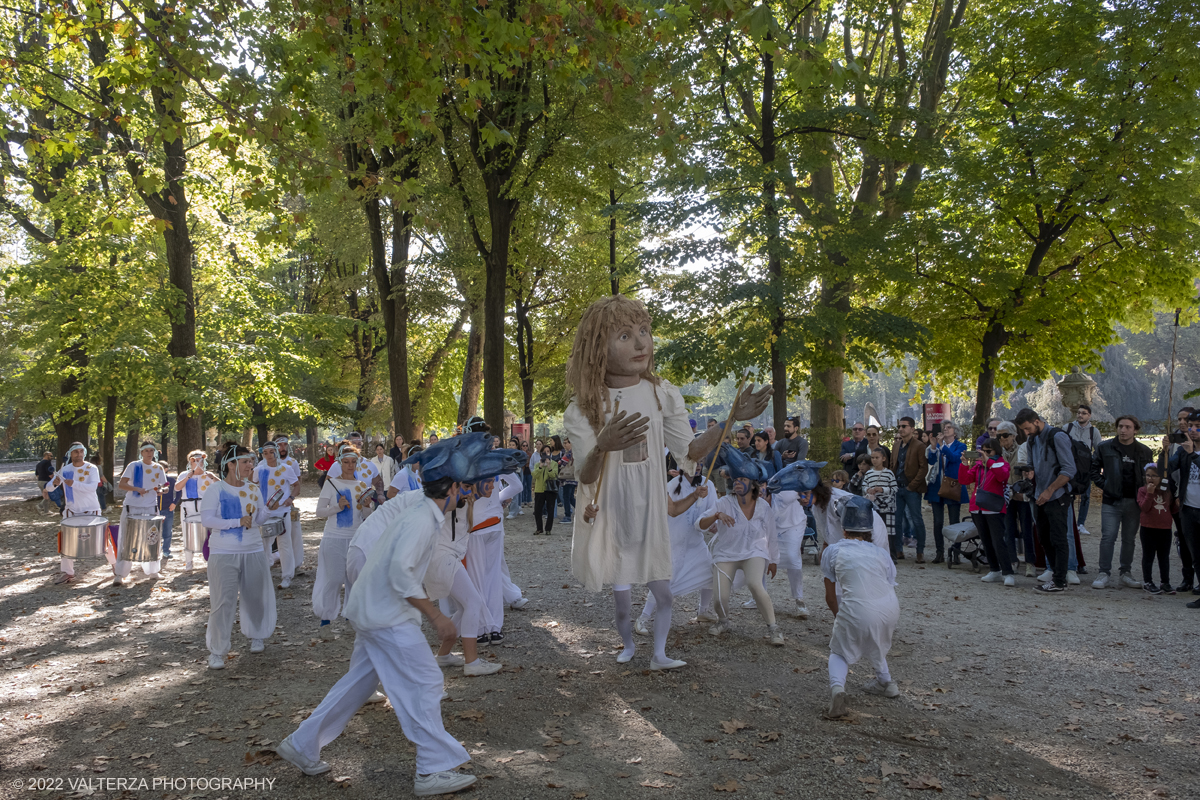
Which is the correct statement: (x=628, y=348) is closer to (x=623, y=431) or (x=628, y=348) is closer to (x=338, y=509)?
(x=623, y=431)

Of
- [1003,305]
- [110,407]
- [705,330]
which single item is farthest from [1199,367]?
[110,407]

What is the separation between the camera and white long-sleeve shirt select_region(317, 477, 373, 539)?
8.04m

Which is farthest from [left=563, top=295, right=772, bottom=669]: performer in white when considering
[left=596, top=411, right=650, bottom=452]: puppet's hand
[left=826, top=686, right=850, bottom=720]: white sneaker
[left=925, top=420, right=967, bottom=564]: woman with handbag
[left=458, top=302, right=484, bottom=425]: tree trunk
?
[left=458, top=302, right=484, bottom=425]: tree trunk

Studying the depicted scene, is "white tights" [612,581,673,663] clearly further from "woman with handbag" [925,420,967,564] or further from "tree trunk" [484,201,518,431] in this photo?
"tree trunk" [484,201,518,431]

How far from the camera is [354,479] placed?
8633 mm

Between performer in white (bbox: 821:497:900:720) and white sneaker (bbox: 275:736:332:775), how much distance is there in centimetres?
302

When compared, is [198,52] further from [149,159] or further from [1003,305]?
[1003,305]

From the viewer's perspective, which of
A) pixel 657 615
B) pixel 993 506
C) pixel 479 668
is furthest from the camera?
pixel 993 506

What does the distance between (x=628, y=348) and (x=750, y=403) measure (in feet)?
3.13

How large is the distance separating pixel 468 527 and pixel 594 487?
136cm

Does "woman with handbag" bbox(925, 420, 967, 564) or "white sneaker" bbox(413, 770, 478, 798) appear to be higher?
"woman with handbag" bbox(925, 420, 967, 564)

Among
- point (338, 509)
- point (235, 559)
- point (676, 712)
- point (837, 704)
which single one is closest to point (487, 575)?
point (338, 509)

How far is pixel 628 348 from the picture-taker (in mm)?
5902

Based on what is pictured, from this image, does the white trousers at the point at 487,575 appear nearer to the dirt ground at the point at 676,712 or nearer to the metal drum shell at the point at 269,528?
the dirt ground at the point at 676,712
